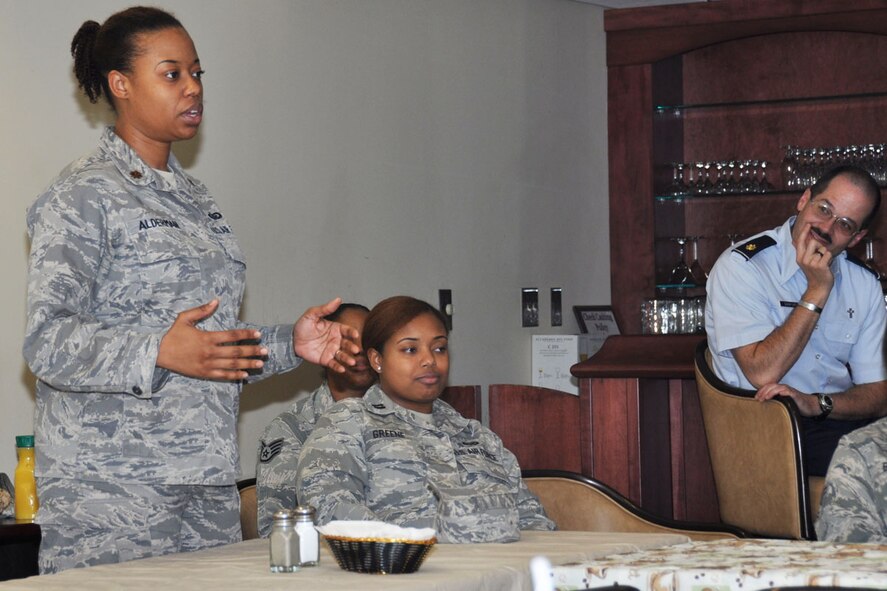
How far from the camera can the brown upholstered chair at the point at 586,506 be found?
314 centimetres

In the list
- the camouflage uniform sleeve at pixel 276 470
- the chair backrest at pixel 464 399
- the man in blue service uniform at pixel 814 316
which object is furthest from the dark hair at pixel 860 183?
the camouflage uniform sleeve at pixel 276 470

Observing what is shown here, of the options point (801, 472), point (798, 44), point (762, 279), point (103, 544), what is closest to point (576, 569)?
point (103, 544)

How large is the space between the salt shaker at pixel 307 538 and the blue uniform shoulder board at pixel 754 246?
2084mm

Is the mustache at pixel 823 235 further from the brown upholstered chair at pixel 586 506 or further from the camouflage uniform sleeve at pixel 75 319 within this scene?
the camouflage uniform sleeve at pixel 75 319

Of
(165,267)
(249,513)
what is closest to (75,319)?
(165,267)

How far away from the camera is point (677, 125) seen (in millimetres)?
5777

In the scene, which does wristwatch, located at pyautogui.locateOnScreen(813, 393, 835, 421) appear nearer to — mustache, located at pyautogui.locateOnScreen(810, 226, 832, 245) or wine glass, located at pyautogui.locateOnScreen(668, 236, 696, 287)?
mustache, located at pyautogui.locateOnScreen(810, 226, 832, 245)

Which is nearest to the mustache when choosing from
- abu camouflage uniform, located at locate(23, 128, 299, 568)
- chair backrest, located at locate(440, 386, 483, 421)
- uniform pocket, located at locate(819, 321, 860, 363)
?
uniform pocket, located at locate(819, 321, 860, 363)

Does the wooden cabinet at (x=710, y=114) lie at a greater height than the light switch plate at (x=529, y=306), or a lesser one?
greater

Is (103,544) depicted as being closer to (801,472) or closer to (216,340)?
(216,340)

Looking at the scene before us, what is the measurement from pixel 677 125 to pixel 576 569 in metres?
4.34

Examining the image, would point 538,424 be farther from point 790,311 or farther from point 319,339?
point 319,339

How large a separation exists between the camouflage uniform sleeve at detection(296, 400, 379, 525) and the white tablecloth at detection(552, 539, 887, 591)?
2.68ft

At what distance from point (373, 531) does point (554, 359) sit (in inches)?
144
